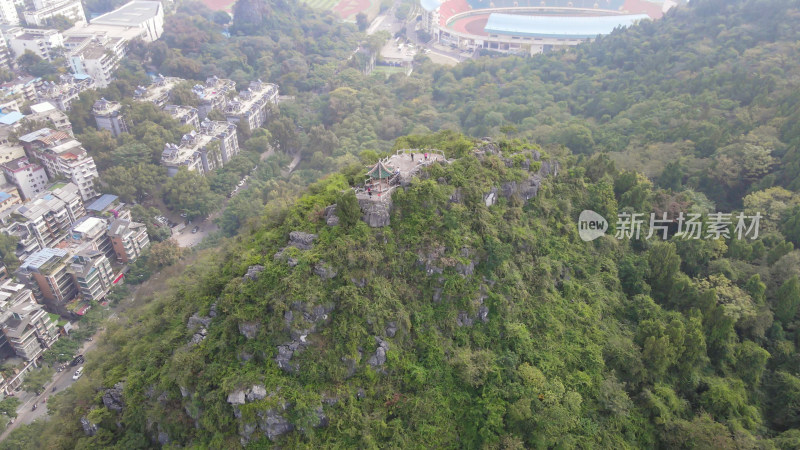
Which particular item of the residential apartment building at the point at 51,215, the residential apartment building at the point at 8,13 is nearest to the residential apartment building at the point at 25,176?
the residential apartment building at the point at 51,215

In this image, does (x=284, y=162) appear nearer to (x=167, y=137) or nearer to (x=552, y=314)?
(x=167, y=137)

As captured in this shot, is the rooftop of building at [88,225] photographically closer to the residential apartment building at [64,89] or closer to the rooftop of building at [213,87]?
the residential apartment building at [64,89]

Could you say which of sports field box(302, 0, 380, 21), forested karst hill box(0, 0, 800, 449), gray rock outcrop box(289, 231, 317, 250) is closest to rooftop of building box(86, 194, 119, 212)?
forested karst hill box(0, 0, 800, 449)

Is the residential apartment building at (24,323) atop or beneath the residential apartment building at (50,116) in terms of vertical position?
beneath

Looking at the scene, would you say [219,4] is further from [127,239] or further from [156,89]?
[127,239]

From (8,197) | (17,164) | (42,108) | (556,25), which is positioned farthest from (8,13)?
(556,25)

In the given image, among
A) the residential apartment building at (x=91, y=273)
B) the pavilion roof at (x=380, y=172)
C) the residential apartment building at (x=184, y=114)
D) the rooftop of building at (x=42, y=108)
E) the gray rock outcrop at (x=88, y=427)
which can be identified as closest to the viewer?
the gray rock outcrop at (x=88, y=427)

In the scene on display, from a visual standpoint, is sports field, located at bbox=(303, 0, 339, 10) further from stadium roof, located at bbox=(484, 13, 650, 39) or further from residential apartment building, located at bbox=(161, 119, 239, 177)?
residential apartment building, located at bbox=(161, 119, 239, 177)
